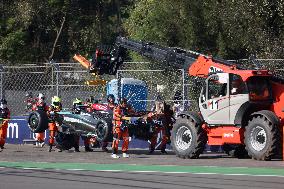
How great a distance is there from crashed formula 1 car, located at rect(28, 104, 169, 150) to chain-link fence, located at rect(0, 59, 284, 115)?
1.71 metres

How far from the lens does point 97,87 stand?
27484 mm

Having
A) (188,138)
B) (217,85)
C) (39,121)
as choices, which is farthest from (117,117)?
(39,121)

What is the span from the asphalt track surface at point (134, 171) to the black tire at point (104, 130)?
1.73 ft

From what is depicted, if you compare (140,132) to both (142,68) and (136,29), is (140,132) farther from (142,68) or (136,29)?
(136,29)

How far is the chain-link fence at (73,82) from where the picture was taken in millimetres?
24641

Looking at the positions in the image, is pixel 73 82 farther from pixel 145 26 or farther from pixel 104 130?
pixel 145 26

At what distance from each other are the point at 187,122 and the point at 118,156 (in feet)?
7.17

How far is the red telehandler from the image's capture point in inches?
776

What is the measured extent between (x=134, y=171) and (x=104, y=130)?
16.4 feet

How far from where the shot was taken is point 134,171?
17609 mm

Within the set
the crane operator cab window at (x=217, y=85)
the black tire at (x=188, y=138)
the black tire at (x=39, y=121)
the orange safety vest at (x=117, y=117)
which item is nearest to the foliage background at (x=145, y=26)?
the crane operator cab window at (x=217, y=85)

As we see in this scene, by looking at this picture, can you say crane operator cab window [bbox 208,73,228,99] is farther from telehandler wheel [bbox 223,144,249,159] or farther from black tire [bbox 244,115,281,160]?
telehandler wheel [bbox 223,144,249,159]

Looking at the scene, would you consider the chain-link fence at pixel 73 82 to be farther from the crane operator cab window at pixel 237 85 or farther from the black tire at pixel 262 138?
the black tire at pixel 262 138

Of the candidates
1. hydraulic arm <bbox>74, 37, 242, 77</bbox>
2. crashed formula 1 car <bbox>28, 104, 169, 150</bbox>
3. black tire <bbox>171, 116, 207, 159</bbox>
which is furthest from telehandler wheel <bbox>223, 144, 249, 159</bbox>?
crashed formula 1 car <bbox>28, 104, 169, 150</bbox>
